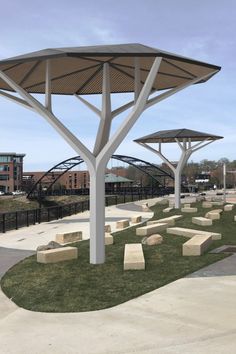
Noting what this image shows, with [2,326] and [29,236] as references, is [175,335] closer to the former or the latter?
[2,326]

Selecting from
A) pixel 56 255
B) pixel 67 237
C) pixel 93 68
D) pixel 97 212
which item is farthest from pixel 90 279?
pixel 93 68

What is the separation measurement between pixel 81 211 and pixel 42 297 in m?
28.4

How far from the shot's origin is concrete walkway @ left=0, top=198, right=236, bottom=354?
6.83m

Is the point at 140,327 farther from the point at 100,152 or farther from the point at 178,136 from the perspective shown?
the point at 178,136

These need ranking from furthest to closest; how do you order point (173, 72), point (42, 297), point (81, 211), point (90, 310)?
point (81, 211), point (173, 72), point (42, 297), point (90, 310)

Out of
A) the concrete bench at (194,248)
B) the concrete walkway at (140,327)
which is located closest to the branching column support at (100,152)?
the concrete bench at (194,248)

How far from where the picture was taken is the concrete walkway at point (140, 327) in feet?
22.4

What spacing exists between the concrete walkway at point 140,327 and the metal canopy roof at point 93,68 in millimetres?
6118

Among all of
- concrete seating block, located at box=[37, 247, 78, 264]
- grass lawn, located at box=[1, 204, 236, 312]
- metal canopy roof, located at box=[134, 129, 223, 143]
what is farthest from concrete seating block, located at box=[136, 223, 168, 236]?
metal canopy roof, located at box=[134, 129, 223, 143]

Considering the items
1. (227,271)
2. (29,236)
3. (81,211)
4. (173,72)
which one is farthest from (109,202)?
(227,271)

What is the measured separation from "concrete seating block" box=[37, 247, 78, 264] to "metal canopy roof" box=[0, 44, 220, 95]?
5433 millimetres

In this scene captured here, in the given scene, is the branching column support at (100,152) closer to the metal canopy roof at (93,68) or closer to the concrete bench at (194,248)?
the metal canopy roof at (93,68)

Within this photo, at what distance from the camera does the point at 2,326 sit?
322 inches

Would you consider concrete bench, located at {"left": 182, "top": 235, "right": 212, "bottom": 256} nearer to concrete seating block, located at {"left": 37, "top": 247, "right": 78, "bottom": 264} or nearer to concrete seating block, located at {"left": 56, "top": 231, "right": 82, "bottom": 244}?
concrete seating block, located at {"left": 37, "top": 247, "right": 78, "bottom": 264}
